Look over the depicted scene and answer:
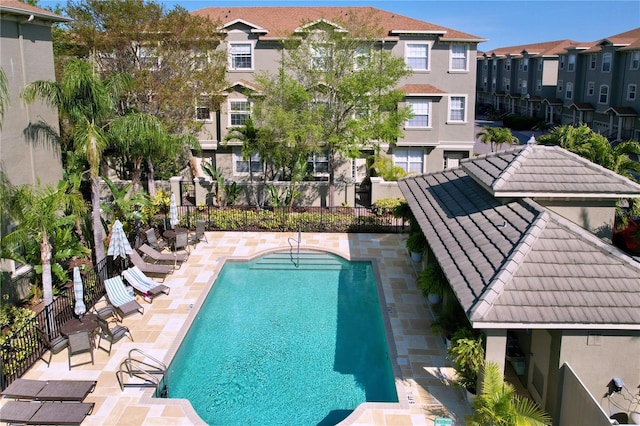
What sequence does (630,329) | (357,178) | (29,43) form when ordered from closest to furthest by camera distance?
1. (630,329)
2. (29,43)
3. (357,178)

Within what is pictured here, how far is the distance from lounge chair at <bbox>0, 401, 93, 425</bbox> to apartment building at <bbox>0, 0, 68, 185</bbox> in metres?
8.03

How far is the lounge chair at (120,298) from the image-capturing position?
16797 millimetres

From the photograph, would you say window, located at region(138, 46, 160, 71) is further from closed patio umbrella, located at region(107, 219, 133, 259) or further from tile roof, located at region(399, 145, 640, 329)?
tile roof, located at region(399, 145, 640, 329)

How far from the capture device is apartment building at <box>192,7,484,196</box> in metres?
33.3

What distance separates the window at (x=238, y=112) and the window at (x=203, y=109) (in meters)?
1.32

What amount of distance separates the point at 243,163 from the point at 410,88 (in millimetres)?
10926

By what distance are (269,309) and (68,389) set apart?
297 inches

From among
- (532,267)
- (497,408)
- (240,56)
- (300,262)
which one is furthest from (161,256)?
(240,56)

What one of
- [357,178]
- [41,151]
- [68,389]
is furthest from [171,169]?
[68,389]

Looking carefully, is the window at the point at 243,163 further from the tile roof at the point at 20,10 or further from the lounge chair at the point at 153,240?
the tile roof at the point at 20,10

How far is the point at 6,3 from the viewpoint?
1734 centimetres

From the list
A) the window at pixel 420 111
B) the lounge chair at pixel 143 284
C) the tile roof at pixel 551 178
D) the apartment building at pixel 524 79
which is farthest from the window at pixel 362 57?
the apartment building at pixel 524 79

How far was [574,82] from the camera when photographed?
202 ft

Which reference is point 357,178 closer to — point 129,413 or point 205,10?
point 205,10
